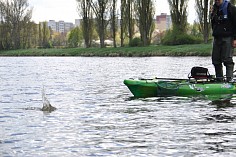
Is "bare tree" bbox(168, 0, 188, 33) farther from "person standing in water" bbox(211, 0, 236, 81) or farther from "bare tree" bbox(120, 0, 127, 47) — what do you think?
"person standing in water" bbox(211, 0, 236, 81)

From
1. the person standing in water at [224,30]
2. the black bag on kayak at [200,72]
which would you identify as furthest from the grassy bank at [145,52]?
the black bag on kayak at [200,72]

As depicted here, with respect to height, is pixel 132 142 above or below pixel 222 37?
below

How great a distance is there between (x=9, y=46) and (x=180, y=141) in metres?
A: 86.9

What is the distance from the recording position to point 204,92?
480 inches

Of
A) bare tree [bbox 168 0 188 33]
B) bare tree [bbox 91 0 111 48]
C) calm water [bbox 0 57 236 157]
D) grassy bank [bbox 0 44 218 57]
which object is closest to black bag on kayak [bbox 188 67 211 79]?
calm water [bbox 0 57 236 157]

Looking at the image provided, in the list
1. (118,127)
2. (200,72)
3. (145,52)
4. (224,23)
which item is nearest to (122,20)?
(145,52)

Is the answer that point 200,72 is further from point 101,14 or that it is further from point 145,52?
point 101,14

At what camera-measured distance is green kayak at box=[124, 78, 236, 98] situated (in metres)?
12.1

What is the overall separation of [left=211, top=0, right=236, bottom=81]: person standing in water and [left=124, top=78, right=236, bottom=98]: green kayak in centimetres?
31

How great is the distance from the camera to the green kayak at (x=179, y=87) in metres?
12.1

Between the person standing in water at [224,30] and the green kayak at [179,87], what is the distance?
31 centimetres

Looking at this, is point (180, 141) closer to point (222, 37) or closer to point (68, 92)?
point (222, 37)

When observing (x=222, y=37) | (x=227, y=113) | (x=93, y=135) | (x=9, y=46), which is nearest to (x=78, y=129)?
(x=93, y=135)

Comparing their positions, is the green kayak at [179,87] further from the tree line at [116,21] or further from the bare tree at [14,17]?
the bare tree at [14,17]
